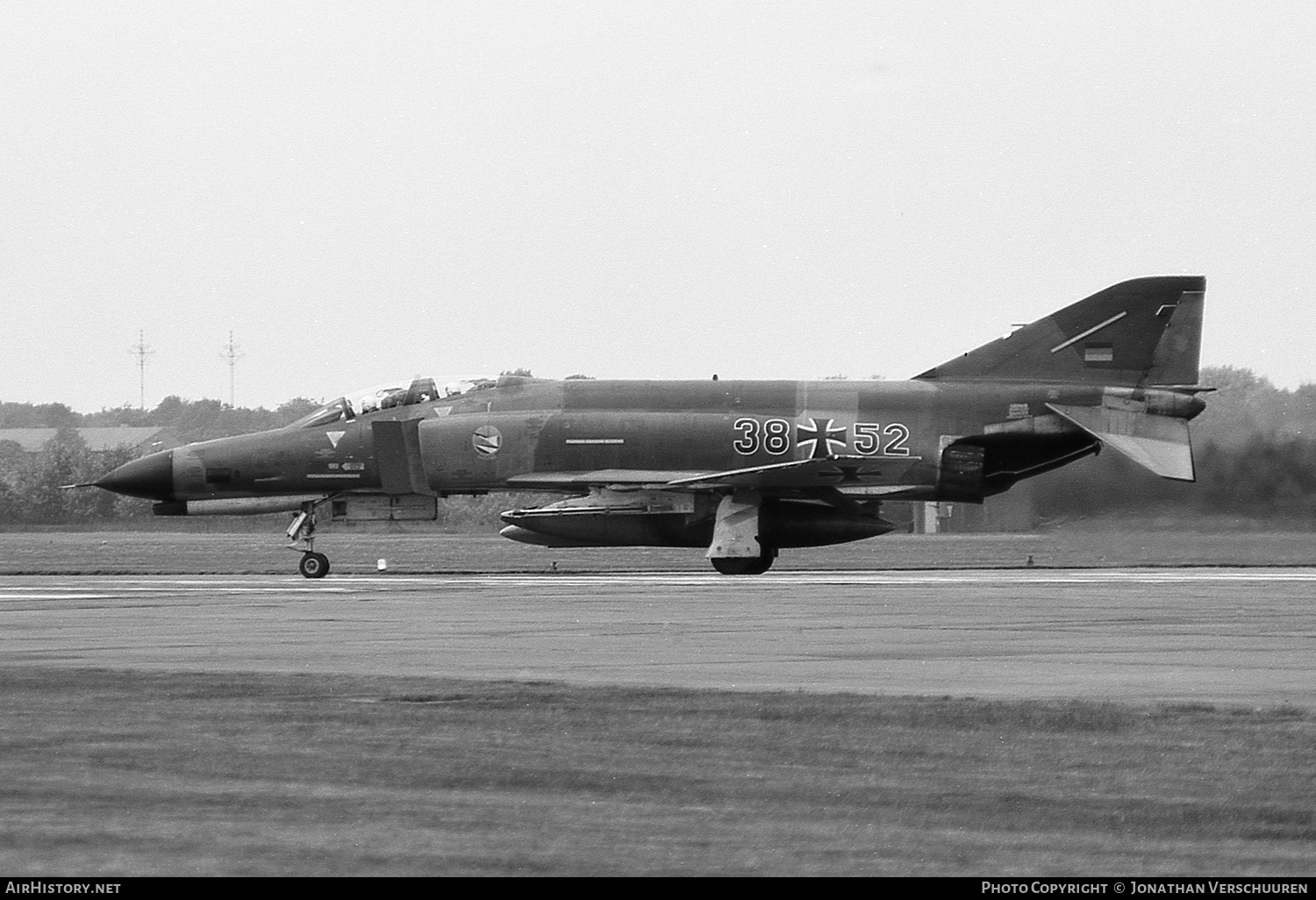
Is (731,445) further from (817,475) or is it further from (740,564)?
(740,564)

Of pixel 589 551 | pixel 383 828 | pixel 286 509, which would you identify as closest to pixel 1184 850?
pixel 383 828

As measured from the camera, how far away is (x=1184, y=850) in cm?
584

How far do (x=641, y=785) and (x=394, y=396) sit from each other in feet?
73.7

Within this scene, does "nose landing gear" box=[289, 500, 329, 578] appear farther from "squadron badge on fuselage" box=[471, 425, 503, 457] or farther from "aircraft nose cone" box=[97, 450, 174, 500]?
"squadron badge on fuselage" box=[471, 425, 503, 457]

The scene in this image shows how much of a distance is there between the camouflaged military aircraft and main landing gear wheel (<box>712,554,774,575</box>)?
0.04 meters

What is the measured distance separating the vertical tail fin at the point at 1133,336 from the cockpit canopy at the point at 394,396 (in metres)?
9.50

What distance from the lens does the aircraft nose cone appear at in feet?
94.4

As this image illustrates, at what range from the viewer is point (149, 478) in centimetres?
2880

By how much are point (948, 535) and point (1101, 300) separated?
1698 cm

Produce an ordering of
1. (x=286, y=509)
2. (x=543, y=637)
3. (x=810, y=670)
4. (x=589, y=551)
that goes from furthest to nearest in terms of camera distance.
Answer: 1. (x=589, y=551)
2. (x=286, y=509)
3. (x=543, y=637)
4. (x=810, y=670)

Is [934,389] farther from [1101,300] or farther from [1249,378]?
[1249,378]

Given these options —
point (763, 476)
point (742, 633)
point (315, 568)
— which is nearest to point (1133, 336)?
point (763, 476)

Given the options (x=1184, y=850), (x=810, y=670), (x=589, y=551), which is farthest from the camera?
(x=589, y=551)
